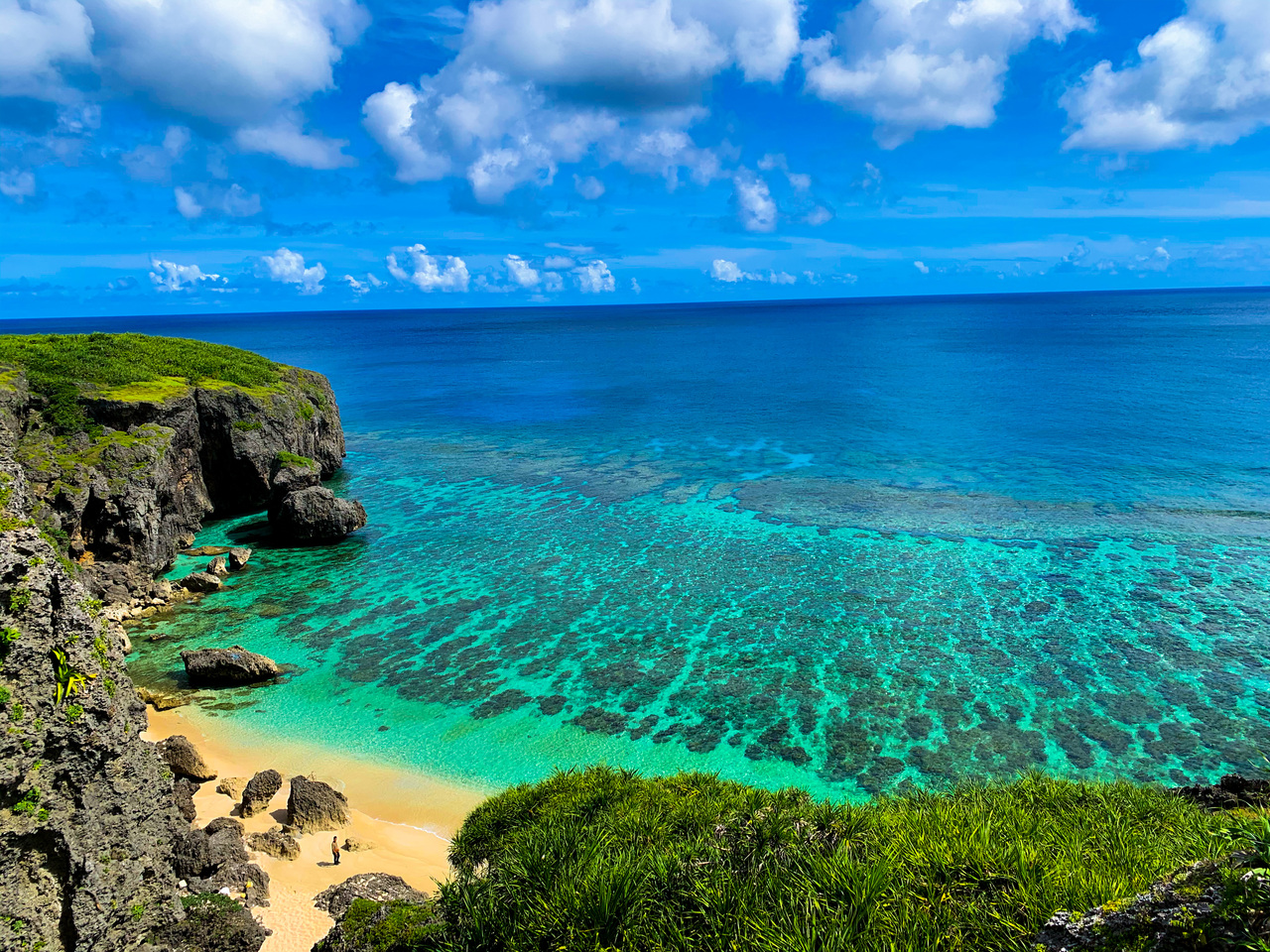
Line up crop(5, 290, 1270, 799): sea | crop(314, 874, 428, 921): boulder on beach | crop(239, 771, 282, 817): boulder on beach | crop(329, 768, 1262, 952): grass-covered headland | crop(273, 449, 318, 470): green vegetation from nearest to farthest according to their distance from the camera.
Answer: crop(329, 768, 1262, 952): grass-covered headland → crop(314, 874, 428, 921): boulder on beach → crop(239, 771, 282, 817): boulder on beach → crop(5, 290, 1270, 799): sea → crop(273, 449, 318, 470): green vegetation

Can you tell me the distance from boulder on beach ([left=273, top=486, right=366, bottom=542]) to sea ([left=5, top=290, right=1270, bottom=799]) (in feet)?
4.52

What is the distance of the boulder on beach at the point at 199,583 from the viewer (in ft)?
121

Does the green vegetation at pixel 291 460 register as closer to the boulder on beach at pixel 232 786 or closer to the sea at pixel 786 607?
the sea at pixel 786 607

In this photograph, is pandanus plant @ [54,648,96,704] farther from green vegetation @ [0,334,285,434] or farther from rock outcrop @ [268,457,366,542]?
rock outcrop @ [268,457,366,542]

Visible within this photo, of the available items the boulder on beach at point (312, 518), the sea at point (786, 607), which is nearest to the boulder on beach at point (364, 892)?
the sea at point (786, 607)

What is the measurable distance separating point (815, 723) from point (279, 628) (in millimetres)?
23813

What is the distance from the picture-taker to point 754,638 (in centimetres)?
3088

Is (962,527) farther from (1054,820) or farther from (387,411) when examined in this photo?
(387,411)

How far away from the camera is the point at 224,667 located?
90.7ft

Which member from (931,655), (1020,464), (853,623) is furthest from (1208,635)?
(1020,464)

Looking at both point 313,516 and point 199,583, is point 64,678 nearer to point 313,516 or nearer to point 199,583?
point 199,583

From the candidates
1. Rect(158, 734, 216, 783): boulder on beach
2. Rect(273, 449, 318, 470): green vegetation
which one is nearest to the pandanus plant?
Rect(158, 734, 216, 783): boulder on beach

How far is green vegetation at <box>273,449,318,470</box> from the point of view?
49.8m

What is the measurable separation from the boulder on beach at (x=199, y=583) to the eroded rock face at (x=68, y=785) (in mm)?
24715
